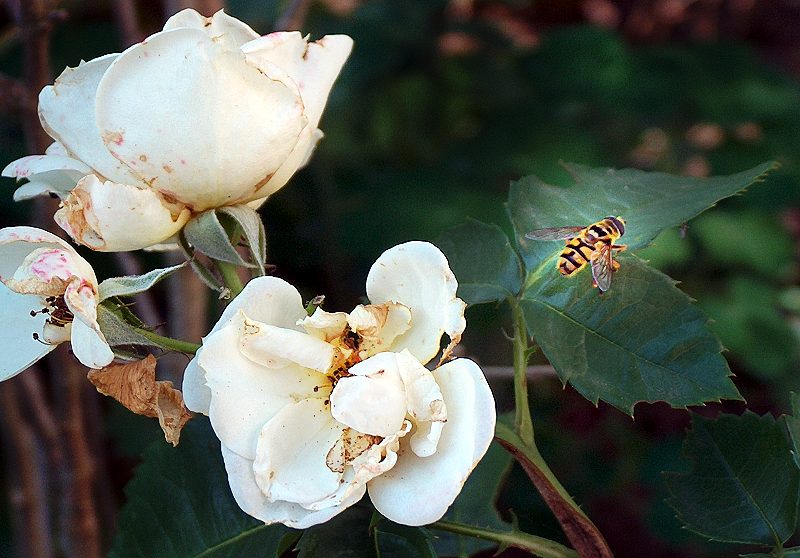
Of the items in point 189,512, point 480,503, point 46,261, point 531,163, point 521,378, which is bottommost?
point 531,163

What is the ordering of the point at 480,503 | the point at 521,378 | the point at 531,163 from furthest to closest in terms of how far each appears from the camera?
1. the point at 531,163
2. the point at 480,503
3. the point at 521,378

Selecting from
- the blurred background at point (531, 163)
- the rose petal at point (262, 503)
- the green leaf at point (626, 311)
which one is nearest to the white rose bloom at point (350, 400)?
the rose petal at point (262, 503)

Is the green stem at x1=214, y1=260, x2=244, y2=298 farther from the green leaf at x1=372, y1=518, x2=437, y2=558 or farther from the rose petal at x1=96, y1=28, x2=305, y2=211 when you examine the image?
the green leaf at x1=372, y1=518, x2=437, y2=558

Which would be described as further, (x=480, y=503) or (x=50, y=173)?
(x=480, y=503)

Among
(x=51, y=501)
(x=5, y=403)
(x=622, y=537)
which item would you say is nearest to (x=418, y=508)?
(x=5, y=403)

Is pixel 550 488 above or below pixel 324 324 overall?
below

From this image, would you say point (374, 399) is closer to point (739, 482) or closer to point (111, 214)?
point (111, 214)

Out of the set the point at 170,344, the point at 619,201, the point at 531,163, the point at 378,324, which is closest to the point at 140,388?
the point at 170,344
